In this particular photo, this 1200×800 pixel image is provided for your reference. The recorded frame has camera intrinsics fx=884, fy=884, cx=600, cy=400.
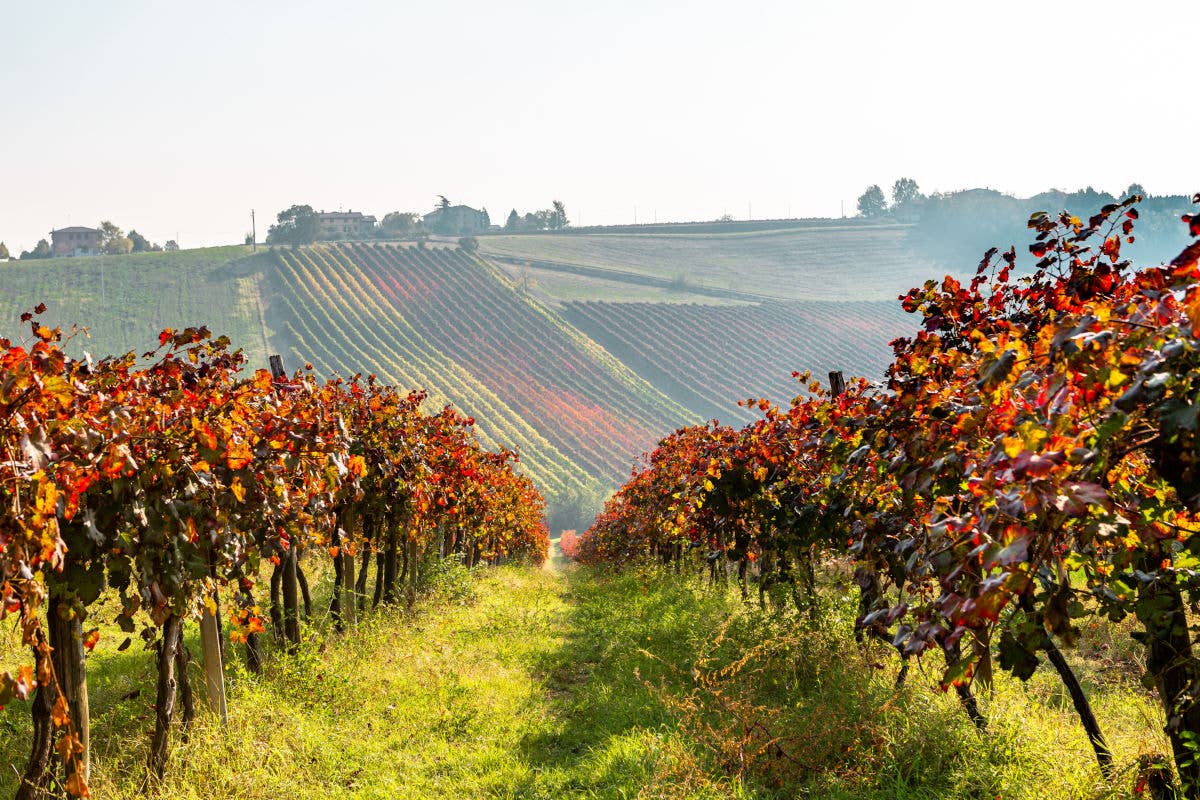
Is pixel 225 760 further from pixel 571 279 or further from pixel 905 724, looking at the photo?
pixel 571 279

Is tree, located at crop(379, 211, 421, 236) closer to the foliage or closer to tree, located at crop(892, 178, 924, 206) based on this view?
the foliage

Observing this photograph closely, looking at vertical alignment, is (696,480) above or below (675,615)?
above

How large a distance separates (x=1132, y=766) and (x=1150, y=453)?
2303mm

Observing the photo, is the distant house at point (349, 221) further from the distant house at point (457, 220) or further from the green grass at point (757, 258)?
the green grass at point (757, 258)

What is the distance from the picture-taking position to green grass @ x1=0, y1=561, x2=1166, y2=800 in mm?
4824

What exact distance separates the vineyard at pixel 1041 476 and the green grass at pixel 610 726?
250 mm

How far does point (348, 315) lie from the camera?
2908 inches

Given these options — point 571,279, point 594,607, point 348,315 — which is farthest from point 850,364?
point 594,607

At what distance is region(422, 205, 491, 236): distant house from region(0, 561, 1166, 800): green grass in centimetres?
12251

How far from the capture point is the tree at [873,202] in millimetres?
148125

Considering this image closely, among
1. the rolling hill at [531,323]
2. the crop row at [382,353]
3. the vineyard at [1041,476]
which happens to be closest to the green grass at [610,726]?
the vineyard at [1041,476]

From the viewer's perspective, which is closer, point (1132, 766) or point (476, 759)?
point (1132, 766)

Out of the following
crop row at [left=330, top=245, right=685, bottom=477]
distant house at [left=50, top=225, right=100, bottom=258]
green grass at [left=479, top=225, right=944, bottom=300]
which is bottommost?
crop row at [left=330, top=245, right=685, bottom=477]

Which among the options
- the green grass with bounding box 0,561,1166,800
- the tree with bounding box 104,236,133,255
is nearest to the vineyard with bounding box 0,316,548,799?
the green grass with bounding box 0,561,1166,800
